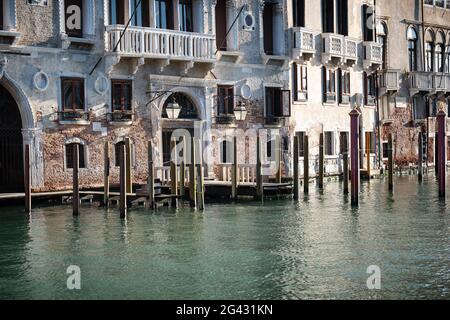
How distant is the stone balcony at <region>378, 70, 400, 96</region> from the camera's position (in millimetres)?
27531

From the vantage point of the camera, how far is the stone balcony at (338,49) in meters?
24.1

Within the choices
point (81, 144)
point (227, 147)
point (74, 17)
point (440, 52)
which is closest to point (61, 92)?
point (81, 144)

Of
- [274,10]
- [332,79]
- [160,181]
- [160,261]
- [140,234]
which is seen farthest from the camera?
[332,79]

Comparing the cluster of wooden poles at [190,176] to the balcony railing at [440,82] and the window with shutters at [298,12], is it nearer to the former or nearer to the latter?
the window with shutters at [298,12]

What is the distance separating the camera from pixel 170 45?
20.0 metres

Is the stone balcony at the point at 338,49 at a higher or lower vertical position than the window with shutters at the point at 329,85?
higher

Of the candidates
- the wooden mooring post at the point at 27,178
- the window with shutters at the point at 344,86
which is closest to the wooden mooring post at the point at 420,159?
Result: the window with shutters at the point at 344,86

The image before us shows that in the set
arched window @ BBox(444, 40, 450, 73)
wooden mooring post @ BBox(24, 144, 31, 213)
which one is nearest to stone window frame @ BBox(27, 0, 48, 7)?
wooden mooring post @ BBox(24, 144, 31, 213)

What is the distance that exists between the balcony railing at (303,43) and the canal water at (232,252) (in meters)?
7.04

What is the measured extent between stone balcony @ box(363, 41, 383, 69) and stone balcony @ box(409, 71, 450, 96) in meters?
2.79

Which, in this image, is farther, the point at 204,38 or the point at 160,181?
the point at 204,38
